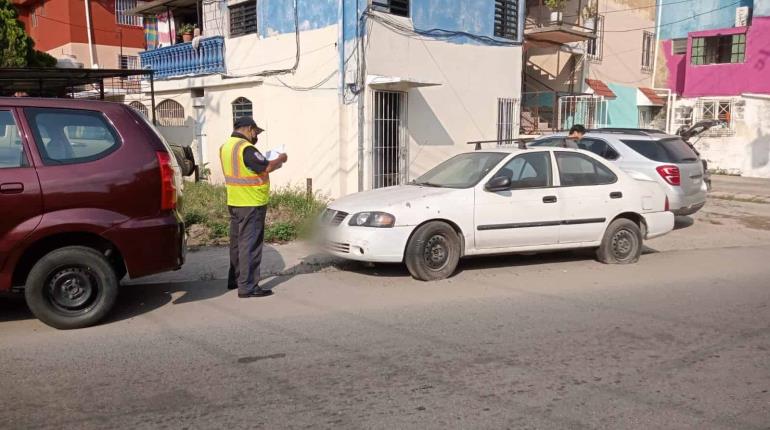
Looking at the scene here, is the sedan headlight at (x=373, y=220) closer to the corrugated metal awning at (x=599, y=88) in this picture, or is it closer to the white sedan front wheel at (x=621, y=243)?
the white sedan front wheel at (x=621, y=243)

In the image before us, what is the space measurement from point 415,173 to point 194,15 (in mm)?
9039

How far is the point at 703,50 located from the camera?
23641 mm

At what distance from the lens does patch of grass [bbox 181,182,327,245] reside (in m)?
9.03

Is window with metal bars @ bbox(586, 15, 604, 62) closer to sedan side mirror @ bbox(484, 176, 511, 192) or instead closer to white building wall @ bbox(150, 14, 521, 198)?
white building wall @ bbox(150, 14, 521, 198)

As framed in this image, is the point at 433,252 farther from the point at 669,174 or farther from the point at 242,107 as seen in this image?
the point at 242,107

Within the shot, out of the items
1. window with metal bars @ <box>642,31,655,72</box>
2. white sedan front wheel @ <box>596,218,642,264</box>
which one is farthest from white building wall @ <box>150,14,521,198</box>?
window with metal bars @ <box>642,31,655,72</box>

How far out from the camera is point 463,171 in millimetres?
7516

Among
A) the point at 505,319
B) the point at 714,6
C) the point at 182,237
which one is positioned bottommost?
the point at 505,319

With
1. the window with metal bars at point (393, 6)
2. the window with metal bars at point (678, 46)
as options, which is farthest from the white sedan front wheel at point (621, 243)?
the window with metal bars at point (678, 46)

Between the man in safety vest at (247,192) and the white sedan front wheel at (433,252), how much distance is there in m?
1.63

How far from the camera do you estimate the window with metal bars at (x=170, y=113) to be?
53.9 feet

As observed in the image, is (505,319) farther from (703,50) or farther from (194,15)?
(703,50)

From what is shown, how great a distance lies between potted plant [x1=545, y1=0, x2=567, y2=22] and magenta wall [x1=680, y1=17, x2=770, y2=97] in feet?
23.6

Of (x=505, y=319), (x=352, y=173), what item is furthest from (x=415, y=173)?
(x=505, y=319)
